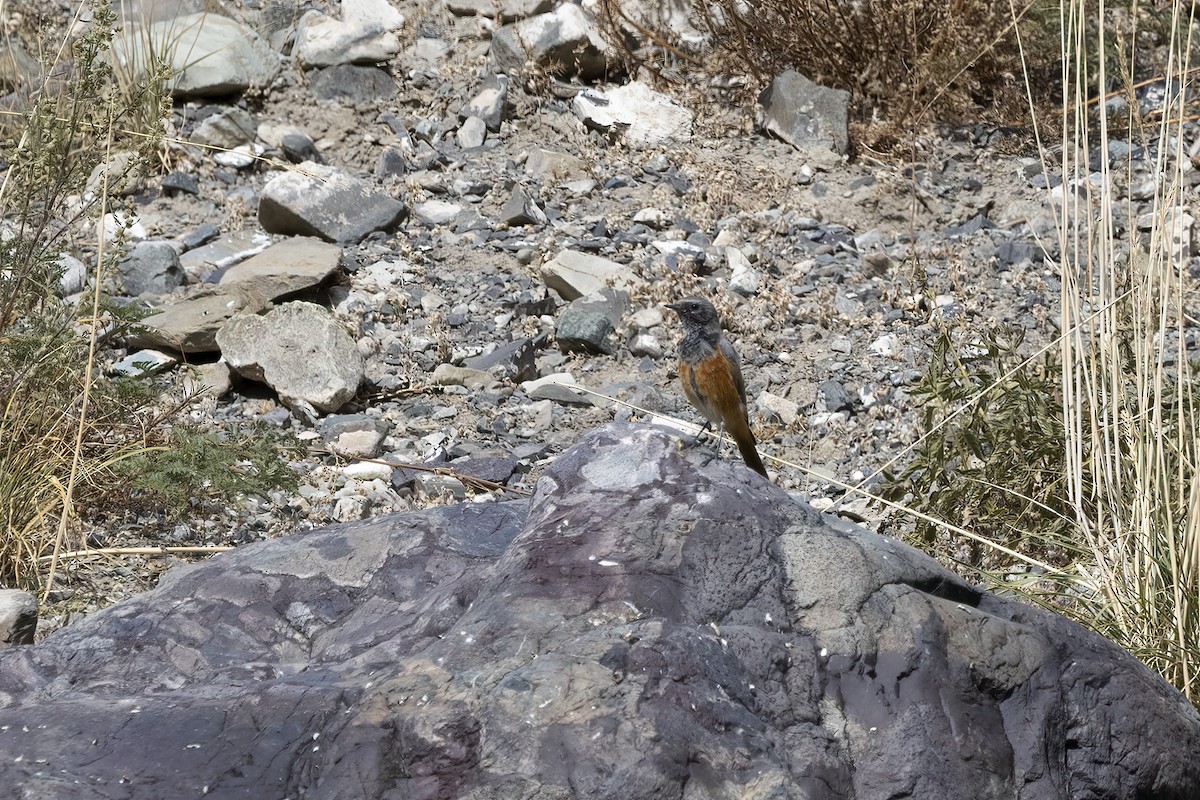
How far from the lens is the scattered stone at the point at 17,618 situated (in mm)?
3322

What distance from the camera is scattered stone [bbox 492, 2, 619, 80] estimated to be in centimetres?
791

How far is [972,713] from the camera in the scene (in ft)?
7.53

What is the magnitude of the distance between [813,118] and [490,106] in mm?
2015

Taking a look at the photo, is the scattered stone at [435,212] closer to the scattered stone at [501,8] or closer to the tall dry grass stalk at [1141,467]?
the scattered stone at [501,8]

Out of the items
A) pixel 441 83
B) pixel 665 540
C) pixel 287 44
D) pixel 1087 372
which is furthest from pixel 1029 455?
pixel 287 44

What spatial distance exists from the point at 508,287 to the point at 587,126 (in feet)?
5.81

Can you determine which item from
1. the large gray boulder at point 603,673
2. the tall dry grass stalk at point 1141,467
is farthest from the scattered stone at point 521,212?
the large gray boulder at point 603,673

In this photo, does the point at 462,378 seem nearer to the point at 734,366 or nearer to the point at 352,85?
the point at 734,366

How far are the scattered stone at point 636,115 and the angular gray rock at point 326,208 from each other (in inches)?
59.9

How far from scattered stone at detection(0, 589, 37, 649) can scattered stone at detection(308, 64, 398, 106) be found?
5120mm

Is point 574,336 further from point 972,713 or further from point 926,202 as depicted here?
point 972,713

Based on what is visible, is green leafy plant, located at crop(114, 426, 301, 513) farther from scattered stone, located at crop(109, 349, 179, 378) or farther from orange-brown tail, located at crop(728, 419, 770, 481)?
orange-brown tail, located at crop(728, 419, 770, 481)

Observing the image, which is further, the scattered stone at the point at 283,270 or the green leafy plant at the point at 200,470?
the scattered stone at the point at 283,270

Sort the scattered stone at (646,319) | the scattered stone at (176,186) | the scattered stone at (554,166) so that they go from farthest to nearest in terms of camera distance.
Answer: the scattered stone at (554,166), the scattered stone at (176,186), the scattered stone at (646,319)
